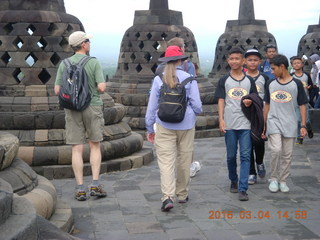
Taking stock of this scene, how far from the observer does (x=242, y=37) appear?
15375 mm

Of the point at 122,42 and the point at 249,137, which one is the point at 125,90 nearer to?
the point at 122,42

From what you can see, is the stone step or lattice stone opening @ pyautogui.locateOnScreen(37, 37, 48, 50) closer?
the stone step

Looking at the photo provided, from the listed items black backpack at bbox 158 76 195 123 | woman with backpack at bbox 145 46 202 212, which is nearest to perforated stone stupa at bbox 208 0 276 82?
woman with backpack at bbox 145 46 202 212

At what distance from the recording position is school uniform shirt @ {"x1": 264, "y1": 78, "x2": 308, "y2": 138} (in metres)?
6.33

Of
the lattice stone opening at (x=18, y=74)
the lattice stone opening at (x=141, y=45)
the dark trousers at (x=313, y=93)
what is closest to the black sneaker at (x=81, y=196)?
the lattice stone opening at (x=18, y=74)

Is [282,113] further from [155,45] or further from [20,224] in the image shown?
[155,45]

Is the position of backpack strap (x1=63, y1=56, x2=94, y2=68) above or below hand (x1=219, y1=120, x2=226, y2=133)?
above

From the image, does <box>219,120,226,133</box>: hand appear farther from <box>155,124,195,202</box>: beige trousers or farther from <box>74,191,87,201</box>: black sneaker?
<box>74,191,87,201</box>: black sneaker

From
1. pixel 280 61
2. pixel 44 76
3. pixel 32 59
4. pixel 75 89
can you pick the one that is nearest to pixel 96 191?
pixel 75 89

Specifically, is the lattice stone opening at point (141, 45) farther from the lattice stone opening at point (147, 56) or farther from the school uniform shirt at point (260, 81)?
the school uniform shirt at point (260, 81)

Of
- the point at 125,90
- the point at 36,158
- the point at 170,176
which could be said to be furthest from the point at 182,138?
the point at 125,90

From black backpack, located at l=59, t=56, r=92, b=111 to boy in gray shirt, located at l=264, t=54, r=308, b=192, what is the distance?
2017 mm

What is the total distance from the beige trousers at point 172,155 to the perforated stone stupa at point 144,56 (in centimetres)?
601

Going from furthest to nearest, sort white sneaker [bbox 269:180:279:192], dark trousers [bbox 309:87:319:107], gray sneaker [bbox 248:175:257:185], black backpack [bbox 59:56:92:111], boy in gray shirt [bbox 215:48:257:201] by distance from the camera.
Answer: dark trousers [bbox 309:87:319:107] → gray sneaker [bbox 248:175:257:185] → white sneaker [bbox 269:180:279:192] → boy in gray shirt [bbox 215:48:257:201] → black backpack [bbox 59:56:92:111]
